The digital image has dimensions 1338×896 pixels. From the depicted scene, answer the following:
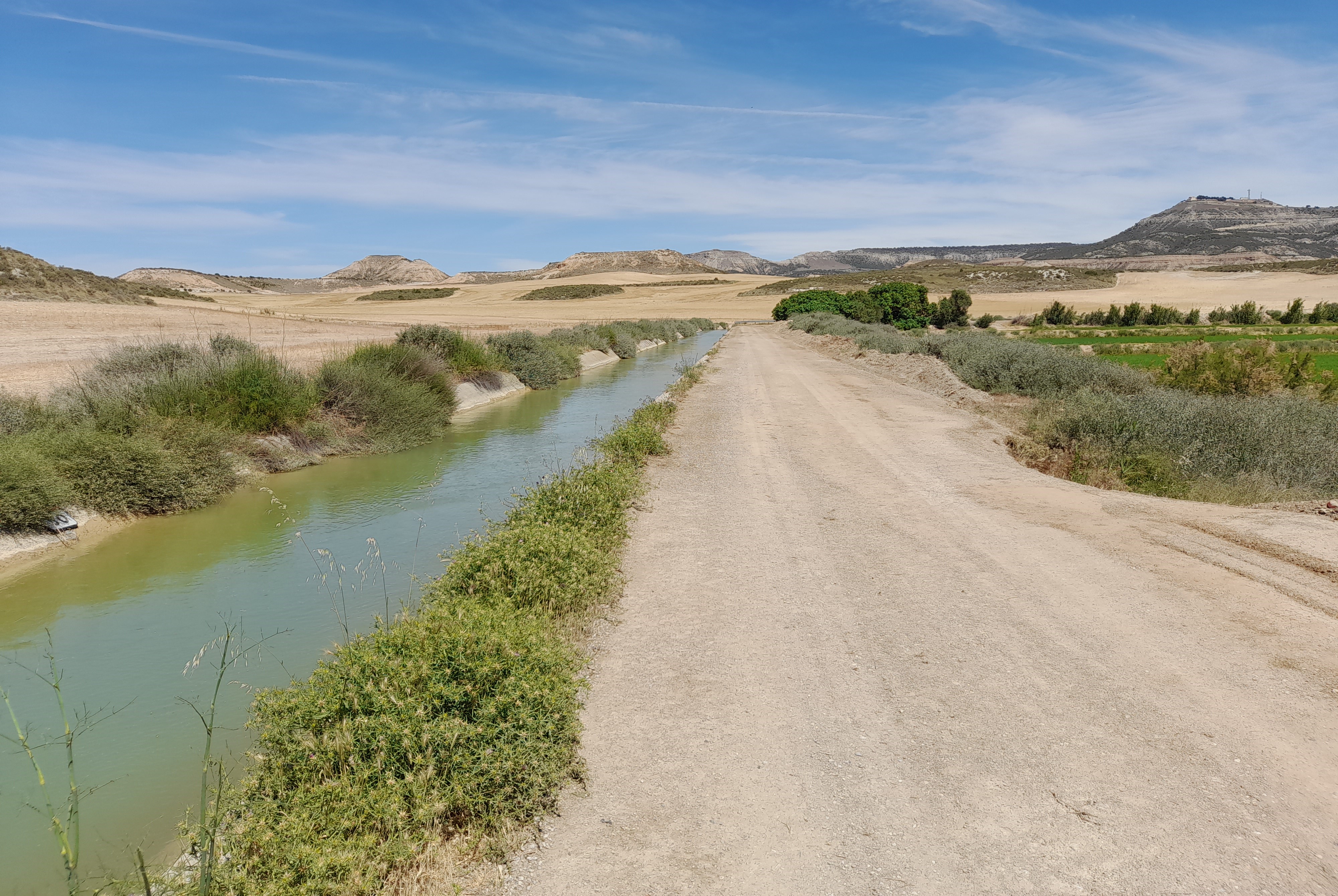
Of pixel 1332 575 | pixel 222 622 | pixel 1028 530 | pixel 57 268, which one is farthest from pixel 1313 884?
pixel 57 268

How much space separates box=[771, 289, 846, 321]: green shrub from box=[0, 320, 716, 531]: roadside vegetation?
54.2 m

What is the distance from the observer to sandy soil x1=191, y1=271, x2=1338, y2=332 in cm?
7369

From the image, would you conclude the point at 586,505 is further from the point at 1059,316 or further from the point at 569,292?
the point at 569,292

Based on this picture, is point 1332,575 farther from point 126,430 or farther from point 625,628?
point 126,430

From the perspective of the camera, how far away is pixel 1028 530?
27.6 feet

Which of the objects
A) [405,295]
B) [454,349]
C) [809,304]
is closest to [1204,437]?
[454,349]

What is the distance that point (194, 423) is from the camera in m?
12.0

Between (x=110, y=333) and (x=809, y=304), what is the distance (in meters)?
56.8

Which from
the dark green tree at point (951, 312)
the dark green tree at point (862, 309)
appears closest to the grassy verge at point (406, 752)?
the dark green tree at point (862, 309)

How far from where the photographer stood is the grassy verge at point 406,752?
126 inches

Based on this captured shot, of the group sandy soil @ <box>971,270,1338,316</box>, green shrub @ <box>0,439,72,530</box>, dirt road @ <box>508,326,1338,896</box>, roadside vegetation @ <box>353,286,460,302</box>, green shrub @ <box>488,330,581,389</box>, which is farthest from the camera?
roadside vegetation @ <box>353,286,460,302</box>

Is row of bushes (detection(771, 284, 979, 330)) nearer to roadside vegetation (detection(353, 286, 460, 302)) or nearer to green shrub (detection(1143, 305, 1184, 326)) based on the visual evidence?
green shrub (detection(1143, 305, 1184, 326))

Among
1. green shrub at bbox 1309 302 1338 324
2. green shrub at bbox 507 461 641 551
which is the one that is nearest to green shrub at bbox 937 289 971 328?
green shrub at bbox 1309 302 1338 324

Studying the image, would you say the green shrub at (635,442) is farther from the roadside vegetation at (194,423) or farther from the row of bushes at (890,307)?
the row of bushes at (890,307)
